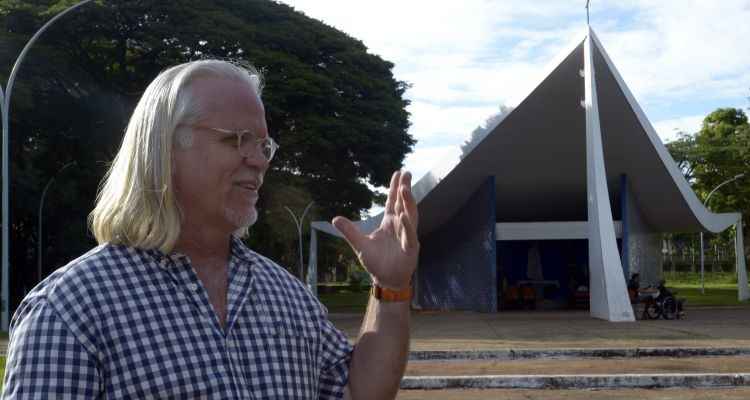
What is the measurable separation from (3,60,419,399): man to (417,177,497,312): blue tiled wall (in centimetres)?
2377

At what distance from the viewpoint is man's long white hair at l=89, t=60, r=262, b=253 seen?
1.94 meters

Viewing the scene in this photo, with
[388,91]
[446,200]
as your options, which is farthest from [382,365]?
[388,91]

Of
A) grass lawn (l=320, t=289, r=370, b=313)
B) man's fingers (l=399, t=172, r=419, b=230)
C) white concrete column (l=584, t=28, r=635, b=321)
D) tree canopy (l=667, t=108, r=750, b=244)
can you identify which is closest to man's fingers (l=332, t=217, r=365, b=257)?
man's fingers (l=399, t=172, r=419, b=230)

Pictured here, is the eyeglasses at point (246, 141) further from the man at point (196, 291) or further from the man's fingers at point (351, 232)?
the man's fingers at point (351, 232)

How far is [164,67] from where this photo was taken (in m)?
28.0

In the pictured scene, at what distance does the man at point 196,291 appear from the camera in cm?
177

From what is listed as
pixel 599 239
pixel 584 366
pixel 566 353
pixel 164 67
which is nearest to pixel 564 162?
pixel 599 239

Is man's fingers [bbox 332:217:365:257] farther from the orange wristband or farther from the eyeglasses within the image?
the eyeglasses

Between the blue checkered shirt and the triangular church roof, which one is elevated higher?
the triangular church roof

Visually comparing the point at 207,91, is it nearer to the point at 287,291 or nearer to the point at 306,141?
the point at 287,291

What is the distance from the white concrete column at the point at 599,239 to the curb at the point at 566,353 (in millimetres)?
7483

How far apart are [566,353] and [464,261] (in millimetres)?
16182

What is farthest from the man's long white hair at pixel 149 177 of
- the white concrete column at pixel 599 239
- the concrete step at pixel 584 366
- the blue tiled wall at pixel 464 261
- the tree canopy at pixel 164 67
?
the tree canopy at pixel 164 67

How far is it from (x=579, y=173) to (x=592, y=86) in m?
5.71
